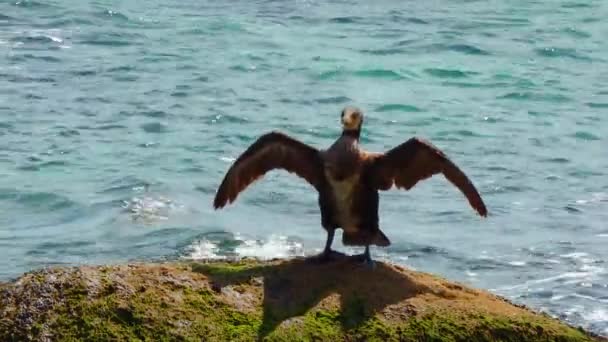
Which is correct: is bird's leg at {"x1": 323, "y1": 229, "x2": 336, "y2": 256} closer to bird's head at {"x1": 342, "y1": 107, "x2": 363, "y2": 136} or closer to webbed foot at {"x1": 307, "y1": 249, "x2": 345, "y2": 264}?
webbed foot at {"x1": 307, "y1": 249, "x2": 345, "y2": 264}

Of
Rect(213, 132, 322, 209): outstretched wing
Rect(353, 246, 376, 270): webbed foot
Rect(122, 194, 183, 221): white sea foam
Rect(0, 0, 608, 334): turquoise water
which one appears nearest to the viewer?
Rect(353, 246, 376, 270): webbed foot

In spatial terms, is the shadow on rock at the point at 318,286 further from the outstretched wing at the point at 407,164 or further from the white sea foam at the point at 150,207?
the white sea foam at the point at 150,207

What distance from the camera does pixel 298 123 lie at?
18.3 metres

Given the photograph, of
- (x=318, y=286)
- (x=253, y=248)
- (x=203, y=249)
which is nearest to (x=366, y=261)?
(x=318, y=286)

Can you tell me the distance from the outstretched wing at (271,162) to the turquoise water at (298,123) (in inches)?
155

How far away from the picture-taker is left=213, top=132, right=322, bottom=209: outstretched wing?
752cm

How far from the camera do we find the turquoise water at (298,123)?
41.8 feet

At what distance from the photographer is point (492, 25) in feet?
88.6

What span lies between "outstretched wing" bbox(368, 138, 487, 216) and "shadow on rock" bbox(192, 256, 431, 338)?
58cm

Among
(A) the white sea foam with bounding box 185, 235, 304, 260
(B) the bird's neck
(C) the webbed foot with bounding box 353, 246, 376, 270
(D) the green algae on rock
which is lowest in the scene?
(A) the white sea foam with bounding box 185, 235, 304, 260

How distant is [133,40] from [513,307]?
59.2 ft

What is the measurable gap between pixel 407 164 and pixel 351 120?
0.43 meters

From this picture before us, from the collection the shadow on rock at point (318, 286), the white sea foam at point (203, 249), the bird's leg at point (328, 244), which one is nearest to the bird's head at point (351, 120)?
the bird's leg at point (328, 244)

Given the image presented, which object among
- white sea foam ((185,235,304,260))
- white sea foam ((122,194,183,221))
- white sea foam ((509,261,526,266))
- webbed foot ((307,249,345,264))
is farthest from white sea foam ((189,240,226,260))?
webbed foot ((307,249,345,264))
